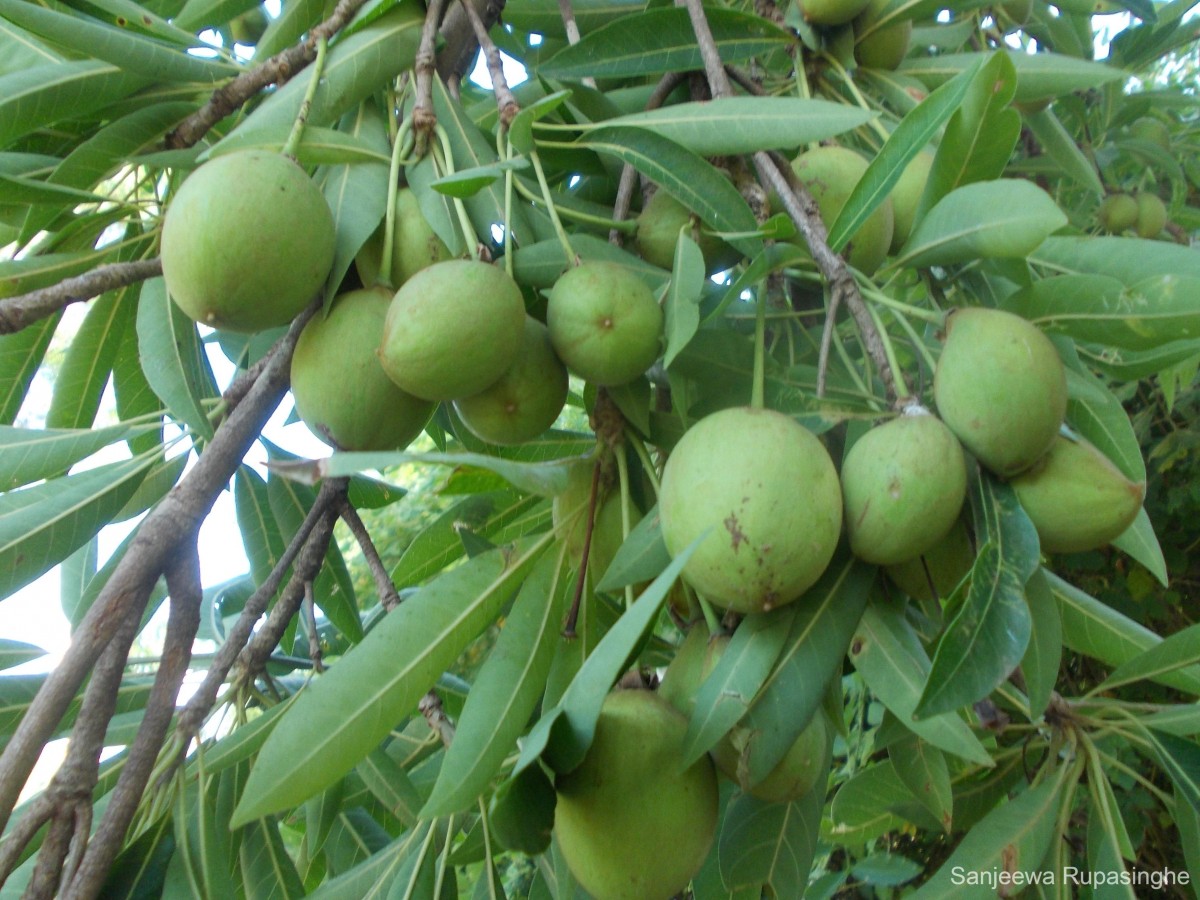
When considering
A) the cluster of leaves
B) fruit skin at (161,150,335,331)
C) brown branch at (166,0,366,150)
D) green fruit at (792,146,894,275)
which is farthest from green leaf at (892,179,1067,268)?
brown branch at (166,0,366,150)

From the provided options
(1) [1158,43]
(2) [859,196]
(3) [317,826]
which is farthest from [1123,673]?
(1) [1158,43]

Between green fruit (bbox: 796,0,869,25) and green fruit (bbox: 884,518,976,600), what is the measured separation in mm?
914

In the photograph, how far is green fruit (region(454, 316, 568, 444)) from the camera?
1.14 m

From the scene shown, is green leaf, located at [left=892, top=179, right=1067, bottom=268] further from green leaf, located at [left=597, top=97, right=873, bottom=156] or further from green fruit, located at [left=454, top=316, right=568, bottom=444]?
green fruit, located at [left=454, top=316, right=568, bottom=444]

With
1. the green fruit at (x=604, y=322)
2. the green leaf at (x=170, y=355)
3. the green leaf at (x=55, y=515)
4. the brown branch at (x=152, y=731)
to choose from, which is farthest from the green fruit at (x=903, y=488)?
the green leaf at (x=55, y=515)

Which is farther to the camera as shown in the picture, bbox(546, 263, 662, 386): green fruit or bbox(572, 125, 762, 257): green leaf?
bbox(572, 125, 762, 257): green leaf

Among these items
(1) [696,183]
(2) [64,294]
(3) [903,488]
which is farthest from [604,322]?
(2) [64,294]

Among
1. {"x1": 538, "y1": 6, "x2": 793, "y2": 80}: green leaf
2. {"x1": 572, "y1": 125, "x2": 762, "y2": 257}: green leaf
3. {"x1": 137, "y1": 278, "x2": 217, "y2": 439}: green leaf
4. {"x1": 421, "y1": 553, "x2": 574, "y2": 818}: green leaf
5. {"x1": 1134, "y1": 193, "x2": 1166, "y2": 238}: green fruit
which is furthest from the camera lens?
{"x1": 1134, "y1": 193, "x2": 1166, "y2": 238}: green fruit

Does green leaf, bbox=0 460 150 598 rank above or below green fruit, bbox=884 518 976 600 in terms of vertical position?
above

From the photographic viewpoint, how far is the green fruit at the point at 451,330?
98 cm

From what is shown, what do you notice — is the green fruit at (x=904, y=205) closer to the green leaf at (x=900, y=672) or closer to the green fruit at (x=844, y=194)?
the green fruit at (x=844, y=194)

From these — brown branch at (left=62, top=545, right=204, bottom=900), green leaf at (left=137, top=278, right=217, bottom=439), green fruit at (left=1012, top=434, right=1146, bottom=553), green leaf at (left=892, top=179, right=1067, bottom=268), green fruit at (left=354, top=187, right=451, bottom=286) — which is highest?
green fruit at (left=354, top=187, right=451, bottom=286)

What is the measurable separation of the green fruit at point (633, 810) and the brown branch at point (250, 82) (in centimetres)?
100

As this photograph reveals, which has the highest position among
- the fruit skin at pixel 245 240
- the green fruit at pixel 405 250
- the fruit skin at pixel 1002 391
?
the fruit skin at pixel 245 240
